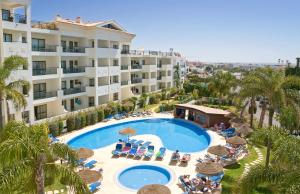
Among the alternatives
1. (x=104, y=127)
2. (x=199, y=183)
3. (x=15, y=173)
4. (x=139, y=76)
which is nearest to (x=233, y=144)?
(x=199, y=183)

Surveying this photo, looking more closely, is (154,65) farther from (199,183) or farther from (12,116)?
(199,183)

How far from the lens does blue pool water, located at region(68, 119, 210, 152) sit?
29.3 metres

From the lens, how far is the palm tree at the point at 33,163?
31.6 feet

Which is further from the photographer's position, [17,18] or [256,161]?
[17,18]

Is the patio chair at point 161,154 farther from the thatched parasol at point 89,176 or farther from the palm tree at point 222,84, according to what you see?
the palm tree at point 222,84

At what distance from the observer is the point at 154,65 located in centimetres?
5619

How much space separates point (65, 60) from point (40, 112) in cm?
823

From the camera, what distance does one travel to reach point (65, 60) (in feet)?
124

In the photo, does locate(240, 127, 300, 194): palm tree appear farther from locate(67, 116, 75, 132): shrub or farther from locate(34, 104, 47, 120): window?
locate(34, 104, 47, 120): window

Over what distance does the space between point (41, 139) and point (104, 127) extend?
24.7m

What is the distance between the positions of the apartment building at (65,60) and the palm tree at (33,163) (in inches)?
742

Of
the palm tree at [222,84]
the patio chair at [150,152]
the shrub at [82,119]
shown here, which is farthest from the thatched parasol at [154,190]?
the palm tree at [222,84]

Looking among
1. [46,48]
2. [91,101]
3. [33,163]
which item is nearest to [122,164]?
[33,163]

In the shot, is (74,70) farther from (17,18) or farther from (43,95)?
(17,18)
